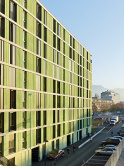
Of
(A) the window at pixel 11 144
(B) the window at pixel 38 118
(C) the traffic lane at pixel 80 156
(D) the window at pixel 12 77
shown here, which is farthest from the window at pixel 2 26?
(C) the traffic lane at pixel 80 156

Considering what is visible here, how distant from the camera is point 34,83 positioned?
41.2m

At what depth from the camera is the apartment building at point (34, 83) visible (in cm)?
3372

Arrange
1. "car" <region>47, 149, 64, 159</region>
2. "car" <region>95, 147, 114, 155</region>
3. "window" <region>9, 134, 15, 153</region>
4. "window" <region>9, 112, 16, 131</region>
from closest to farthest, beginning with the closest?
"window" <region>9, 134, 15, 153</region>
"window" <region>9, 112, 16, 131</region>
"car" <region>47, 149, 64, 159</region>
"car" <region>95, 147, 114, 155</region>

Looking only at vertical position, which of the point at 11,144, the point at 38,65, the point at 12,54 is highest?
the point at 12,54

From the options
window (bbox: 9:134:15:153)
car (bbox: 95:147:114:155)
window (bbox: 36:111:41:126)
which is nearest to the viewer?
window (bbox: 9:134:15:153)

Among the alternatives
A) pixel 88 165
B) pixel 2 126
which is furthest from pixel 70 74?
pixel 2 126

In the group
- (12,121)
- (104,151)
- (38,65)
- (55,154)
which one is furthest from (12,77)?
(104,151)

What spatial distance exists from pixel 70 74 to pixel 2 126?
3021 centimetres

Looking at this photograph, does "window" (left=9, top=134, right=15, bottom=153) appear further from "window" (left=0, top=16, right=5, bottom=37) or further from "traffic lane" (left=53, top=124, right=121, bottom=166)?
"window" (left=0, top=16, right=5, bottom=37)

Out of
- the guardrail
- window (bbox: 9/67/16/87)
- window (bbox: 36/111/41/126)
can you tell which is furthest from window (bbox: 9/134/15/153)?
window (bbox: 36/111/41/126)

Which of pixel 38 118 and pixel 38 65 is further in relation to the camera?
pixel 38 65

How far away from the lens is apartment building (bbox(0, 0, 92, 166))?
33.7m

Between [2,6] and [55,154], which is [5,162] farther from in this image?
[2,6]

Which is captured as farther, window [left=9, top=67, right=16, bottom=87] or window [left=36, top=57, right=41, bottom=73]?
window [left=36, top=57, right=41, bottom=73]
